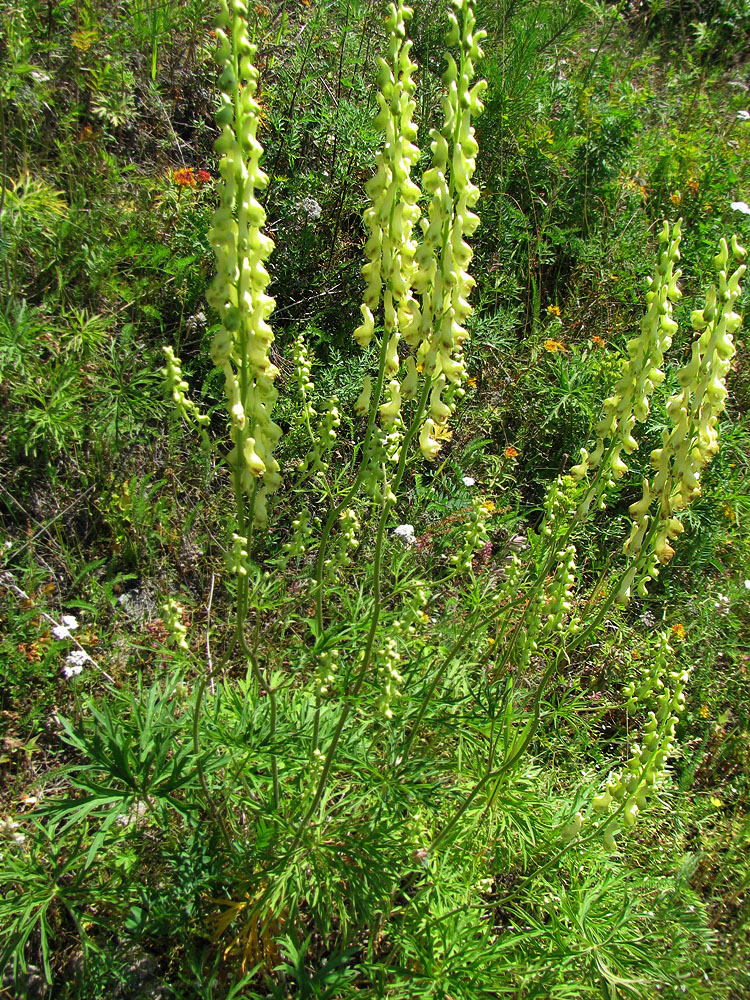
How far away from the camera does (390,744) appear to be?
125 inches

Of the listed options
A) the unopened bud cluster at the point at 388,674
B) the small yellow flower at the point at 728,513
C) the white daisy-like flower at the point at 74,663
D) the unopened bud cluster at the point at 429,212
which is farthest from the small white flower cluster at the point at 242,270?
the small yellow flower at the point at 728,513

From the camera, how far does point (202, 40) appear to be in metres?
6.09

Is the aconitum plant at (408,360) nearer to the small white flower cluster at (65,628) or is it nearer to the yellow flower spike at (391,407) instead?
the yellow flower spike at (391,407)

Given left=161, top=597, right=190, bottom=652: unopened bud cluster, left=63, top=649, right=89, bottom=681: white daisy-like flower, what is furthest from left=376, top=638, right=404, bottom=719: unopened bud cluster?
left=63, top=649, right=89, bottom=681: white daisy-like flower

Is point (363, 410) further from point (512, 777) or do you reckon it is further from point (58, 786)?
point (58, 786)

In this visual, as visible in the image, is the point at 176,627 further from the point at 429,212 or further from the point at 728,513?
the point at 728,513

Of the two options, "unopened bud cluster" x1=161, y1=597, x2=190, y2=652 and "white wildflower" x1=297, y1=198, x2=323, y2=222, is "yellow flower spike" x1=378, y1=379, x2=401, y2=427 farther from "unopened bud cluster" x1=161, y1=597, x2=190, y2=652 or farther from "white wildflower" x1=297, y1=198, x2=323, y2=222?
"white wildflower" x1=297, y1=198, x2=323, y2=222

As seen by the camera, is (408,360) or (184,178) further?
(184,178)

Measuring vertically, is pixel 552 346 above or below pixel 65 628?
above

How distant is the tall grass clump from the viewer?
1.99 meters

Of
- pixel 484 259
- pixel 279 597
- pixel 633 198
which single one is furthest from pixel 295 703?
pixel 633 198

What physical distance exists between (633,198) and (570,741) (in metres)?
4.42

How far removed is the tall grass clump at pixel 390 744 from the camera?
1.99m

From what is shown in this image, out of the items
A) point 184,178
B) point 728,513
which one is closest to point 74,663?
point 184,178
